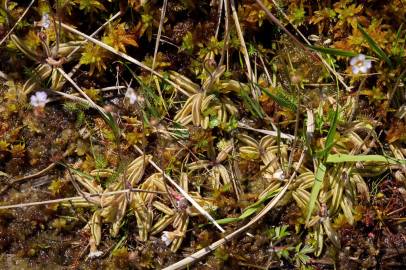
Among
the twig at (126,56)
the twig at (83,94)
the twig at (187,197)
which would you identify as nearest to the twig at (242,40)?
the twig at (126,56)

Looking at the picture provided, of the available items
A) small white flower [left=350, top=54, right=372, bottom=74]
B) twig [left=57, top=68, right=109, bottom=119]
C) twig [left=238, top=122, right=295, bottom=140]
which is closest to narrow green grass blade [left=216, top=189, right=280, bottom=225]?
twig [left=238, top=122, right=295, bottom=140]

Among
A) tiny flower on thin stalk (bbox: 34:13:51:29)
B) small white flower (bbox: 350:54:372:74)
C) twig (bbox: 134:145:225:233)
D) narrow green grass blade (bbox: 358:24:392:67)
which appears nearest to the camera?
small white flower (bbox: 350:54:372:74)

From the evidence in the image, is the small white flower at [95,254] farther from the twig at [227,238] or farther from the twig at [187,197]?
the twig at [187,197]

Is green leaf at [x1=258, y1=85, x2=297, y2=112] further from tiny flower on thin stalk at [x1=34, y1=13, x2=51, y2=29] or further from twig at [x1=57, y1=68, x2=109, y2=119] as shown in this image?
tiny flower on thin stalk at [x1=34, y1=13, x2=51, y2=29]

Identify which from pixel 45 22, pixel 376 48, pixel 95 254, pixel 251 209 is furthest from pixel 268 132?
pixel 45 22

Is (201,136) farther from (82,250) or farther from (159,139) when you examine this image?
(82,250)

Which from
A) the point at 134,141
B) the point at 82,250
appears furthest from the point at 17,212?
the point at 134,141

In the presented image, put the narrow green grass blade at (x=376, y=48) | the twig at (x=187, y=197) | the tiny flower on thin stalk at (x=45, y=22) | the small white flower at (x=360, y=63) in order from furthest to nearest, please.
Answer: the tiny flower on thin stalk at (x=45, y=22)
the twig at (x=187, y=197)
the narrow green grass blade at (x=376, y=48)
the small white flower at (x=360, y=63)

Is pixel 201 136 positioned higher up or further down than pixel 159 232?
higher up
